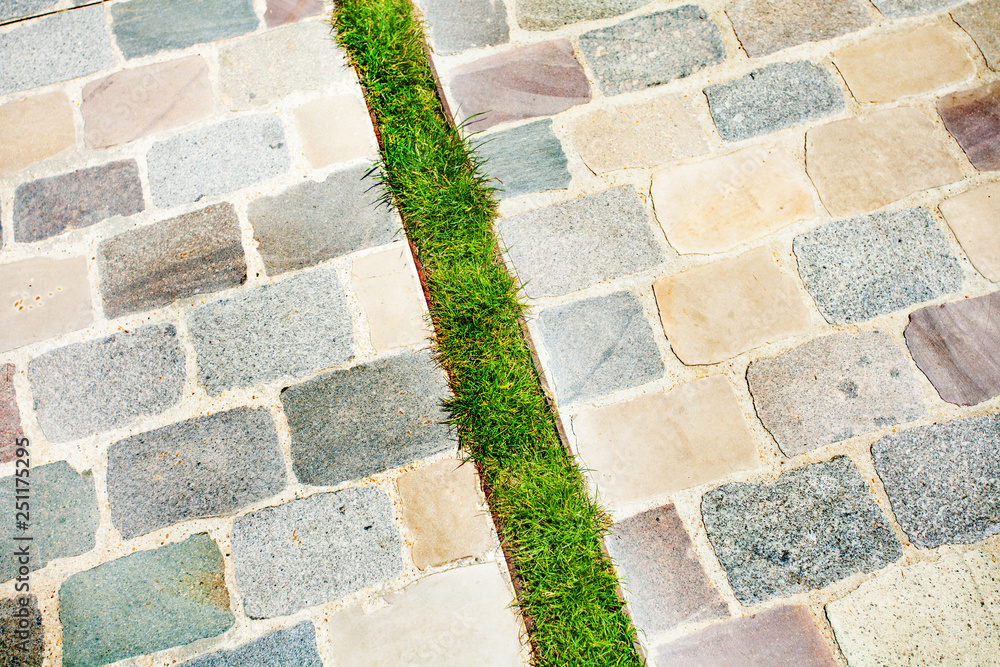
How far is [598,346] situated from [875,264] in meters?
0.89

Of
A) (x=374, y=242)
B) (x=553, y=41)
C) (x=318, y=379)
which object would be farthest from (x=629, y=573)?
(x=553, y=41)

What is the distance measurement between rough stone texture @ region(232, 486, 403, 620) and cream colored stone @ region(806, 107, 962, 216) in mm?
1681

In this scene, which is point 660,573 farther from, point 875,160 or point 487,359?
point 875,160

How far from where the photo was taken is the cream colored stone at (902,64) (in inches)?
76.4

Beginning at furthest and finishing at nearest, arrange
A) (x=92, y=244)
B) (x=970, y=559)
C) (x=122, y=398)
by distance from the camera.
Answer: (x=92, y=244)
(x=122, y=398)
(x=970, y=559)

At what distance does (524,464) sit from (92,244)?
1.51m

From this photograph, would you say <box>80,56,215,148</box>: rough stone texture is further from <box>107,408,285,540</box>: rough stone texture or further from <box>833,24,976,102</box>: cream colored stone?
<box>833,24,976,102</box>: cream colored stone

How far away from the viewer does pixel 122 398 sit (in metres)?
1.71

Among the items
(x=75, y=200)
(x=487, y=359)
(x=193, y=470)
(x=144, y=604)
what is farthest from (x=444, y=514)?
(x=75, y=200)

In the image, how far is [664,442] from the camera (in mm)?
1668

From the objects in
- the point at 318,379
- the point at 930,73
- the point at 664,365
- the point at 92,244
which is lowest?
the point at 664,365

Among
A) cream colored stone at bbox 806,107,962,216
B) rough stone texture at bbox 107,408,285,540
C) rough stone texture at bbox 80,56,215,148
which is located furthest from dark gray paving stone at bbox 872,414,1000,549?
rough stone texture at bbox 80,56,215,148

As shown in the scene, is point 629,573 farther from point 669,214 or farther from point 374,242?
point 374,242

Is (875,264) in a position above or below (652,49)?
below
